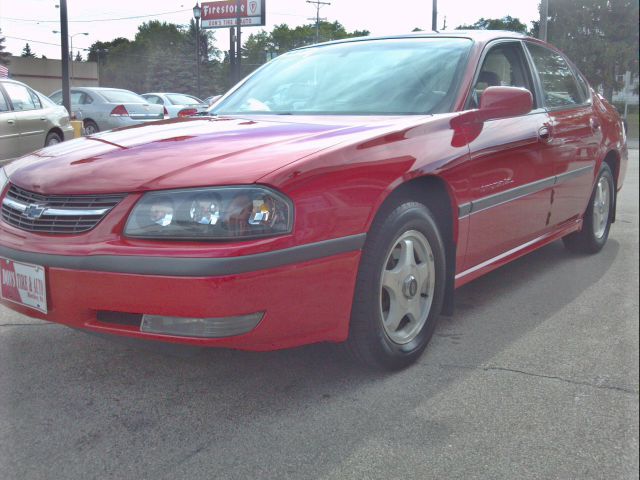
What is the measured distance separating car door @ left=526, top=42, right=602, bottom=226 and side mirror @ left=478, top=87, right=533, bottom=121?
0.55 meters

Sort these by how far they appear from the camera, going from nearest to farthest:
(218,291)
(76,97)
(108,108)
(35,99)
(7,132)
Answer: (218,291), (7,132), (35,99), (108,108), (76,97)

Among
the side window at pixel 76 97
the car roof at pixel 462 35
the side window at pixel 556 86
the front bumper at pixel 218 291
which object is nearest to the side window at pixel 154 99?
the side window at pixel 76 97

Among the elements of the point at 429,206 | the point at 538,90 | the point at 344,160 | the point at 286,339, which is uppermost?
the point at 538,90

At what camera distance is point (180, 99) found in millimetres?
18266

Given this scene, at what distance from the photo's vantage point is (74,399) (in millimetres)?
2457

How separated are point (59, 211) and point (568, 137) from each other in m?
2.87

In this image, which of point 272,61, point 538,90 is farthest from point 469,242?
point 272,61

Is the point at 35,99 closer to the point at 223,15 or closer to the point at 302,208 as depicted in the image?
the point at 223,15

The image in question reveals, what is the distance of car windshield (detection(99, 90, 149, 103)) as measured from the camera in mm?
15070

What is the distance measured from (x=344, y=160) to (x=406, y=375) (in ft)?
2.94

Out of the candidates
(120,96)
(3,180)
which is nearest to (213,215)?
(3,180)

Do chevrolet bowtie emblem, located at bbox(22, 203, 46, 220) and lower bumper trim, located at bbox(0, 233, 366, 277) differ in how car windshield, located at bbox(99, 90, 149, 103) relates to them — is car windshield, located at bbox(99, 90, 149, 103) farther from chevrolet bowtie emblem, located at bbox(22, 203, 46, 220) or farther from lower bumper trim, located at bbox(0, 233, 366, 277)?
lower bumper trim, located at bbox(0, 233, 366, 277)

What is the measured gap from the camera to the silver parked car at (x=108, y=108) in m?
14.5

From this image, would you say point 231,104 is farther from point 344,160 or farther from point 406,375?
point 406,375
